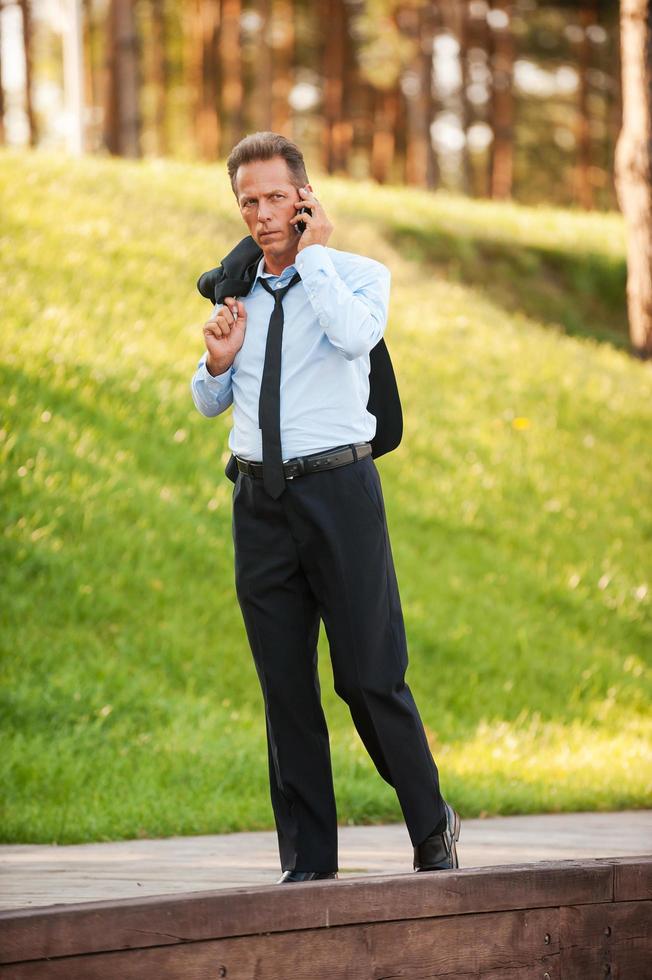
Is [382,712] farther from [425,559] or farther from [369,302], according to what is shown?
[425,559]

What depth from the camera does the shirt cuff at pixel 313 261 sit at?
353 cm

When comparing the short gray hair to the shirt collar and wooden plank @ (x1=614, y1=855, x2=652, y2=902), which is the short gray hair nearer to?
the shirt collar

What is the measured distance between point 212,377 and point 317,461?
457mm

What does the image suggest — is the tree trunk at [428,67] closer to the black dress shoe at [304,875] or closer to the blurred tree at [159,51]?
the blurred tree at [159,51]

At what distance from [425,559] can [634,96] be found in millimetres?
7791

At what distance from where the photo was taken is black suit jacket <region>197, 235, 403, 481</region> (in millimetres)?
3773

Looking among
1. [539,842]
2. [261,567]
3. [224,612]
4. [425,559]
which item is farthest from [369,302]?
[425,559]

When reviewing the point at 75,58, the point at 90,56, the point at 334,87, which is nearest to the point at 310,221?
the point at 75,58

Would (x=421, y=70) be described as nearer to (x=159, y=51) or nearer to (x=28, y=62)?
(x=159, y=51)

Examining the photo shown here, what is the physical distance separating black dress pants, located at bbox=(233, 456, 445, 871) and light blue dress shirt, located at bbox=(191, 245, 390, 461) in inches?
5.0

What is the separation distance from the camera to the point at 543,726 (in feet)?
25.9

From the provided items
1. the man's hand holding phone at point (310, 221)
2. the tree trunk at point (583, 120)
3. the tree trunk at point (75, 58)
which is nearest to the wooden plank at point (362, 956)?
the man's hand holding phone at point (310, 221)

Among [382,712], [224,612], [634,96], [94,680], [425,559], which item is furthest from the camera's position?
[634,96]

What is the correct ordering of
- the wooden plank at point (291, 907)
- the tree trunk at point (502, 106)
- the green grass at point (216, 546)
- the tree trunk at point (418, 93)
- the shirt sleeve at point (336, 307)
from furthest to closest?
the tree trunk at point (502, 106), the tree trunk at point (418, 93), the green grass at point (216, 546), the shirt sleeve at point (336, 307), the wooden plank at point (291, 907)
